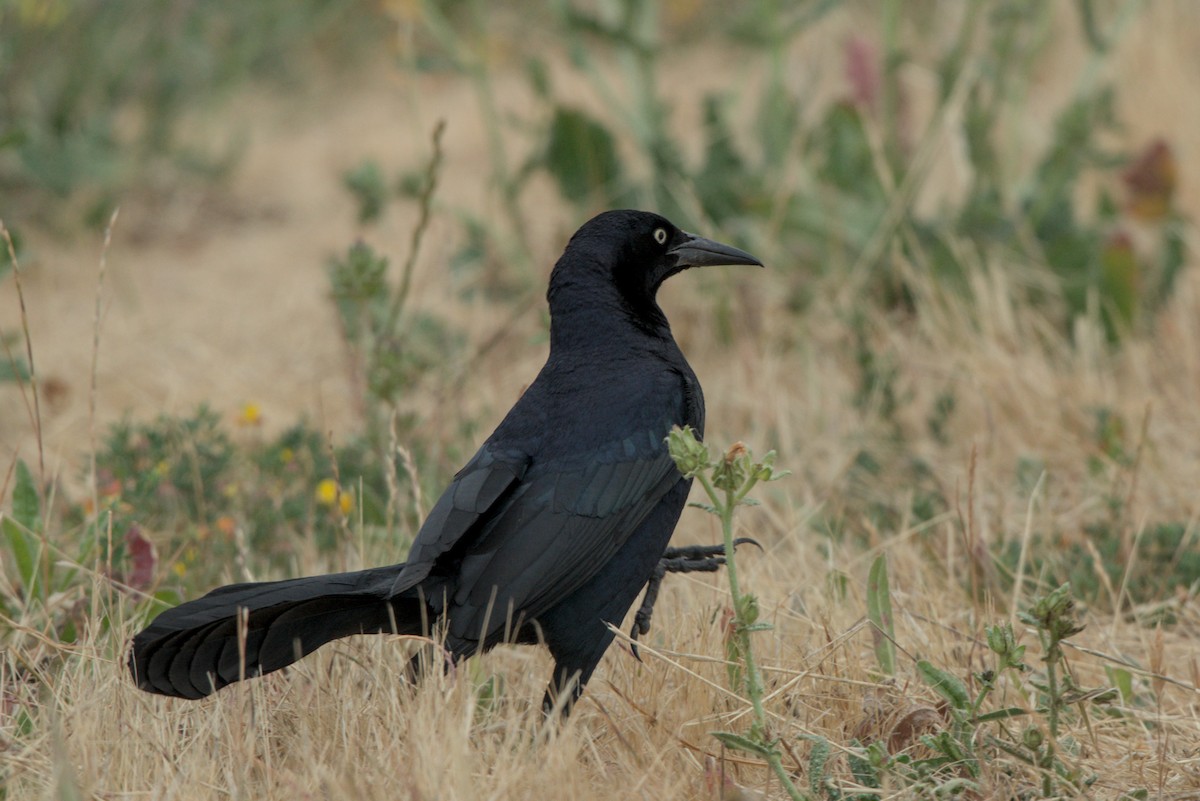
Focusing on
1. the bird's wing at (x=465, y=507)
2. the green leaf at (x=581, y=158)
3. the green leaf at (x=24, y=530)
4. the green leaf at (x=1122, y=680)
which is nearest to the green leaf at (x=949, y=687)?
the green leaf at (x=1122, y=680)

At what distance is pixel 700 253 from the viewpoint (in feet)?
11.9

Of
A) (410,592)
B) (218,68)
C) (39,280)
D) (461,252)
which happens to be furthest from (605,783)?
(218,68)

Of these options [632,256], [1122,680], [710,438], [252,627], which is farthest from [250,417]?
[1122,680]

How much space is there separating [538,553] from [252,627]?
55cm

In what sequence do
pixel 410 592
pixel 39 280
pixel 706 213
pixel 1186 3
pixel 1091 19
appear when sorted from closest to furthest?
pixel 410 592 < pixel 1091 19 < pixel 706 213 < pixel 39 280 < pixel 1186 3

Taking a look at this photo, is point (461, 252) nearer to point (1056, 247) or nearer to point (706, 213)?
point (706, 213)

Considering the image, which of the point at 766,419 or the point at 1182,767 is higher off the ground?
the point at 766,419

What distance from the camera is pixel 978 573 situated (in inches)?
145

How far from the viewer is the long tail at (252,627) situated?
2.62 m

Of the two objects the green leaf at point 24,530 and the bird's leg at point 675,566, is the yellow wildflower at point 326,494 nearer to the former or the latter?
the green leaf at point 24,530

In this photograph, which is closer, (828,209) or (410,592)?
(410,592)

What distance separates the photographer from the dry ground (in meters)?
2.59

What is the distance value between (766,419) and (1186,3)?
434 cm

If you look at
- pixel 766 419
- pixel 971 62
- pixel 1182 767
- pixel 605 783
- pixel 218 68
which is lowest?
pixel 1182 767
